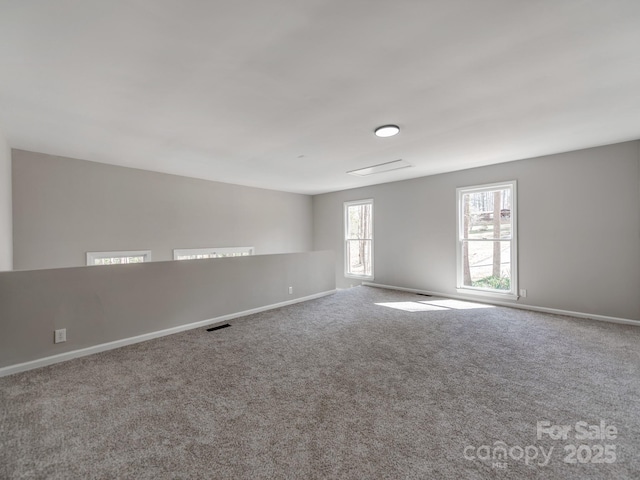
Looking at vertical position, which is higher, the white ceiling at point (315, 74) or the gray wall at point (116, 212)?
the white ceiling at point (315, 74)

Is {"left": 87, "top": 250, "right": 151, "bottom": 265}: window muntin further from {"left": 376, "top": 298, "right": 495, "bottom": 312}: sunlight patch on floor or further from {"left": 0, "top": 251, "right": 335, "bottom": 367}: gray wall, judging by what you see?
{"left": 376, "top": 298, "right": 495, "bottom": 312}: sunlight patch on floor

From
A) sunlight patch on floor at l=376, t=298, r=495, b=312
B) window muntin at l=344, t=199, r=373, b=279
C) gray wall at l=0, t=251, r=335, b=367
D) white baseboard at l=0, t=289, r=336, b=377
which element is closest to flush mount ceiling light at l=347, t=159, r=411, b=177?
window muntin at l=344, t=199, r=373, b=279

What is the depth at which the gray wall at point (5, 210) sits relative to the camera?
3.13 meters

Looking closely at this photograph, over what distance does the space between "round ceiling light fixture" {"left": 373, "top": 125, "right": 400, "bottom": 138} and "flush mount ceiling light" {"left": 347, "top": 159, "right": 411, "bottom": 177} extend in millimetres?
1283

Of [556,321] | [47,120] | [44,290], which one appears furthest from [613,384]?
[47,120]

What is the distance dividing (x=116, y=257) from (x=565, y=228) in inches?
281

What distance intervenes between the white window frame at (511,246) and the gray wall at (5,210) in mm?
6619

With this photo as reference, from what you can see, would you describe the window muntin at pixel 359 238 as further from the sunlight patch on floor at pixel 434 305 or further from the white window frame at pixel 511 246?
the white window frame at pixel 511 246

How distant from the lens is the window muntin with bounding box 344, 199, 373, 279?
22.0 ft

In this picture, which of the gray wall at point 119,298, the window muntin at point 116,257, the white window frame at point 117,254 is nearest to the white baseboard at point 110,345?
the gray wall at point 119,298

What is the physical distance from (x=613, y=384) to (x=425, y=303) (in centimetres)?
271

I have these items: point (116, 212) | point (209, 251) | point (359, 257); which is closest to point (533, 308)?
point (359, 257)

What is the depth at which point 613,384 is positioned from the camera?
225 cm

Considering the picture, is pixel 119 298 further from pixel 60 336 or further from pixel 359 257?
pixel 359 257
